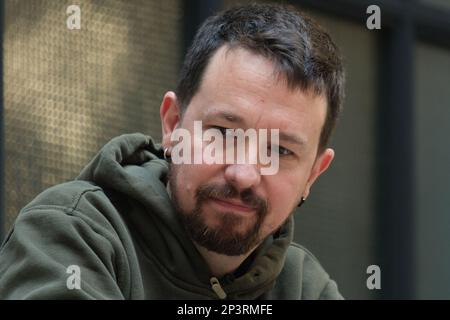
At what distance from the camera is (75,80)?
4238 mm

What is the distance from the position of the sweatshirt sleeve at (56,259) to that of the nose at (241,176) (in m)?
0.29

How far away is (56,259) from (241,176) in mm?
426

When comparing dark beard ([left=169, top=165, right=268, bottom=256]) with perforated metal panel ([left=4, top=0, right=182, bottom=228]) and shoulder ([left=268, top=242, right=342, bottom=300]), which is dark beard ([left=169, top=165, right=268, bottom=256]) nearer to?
shoulder ([left=268, top=242, right=342, bottom=300])

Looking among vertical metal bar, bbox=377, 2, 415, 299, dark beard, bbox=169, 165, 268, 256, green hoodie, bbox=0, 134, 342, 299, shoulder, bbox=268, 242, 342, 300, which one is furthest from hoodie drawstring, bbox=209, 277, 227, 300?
vertical metal bar, bbox=377, 2, 415, 299

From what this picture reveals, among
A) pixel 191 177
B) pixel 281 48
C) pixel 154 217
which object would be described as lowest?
pixel 154 217

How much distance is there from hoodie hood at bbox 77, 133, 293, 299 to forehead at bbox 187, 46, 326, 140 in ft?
0.63

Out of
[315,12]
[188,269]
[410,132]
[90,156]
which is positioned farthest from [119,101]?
[188,269]

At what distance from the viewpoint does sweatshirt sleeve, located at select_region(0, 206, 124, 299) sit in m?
2.20

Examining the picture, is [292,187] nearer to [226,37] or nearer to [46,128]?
[226,37]

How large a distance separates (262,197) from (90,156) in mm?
1860

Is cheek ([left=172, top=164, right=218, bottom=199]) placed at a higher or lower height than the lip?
higher

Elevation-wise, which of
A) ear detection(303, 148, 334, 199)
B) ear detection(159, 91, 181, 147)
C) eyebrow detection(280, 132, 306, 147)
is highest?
ear detection(159, 91, 181, 147)

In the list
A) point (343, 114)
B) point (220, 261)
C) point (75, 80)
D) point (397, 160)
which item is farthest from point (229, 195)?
point (397, 160)

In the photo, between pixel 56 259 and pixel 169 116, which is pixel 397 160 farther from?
pixel 56 259
